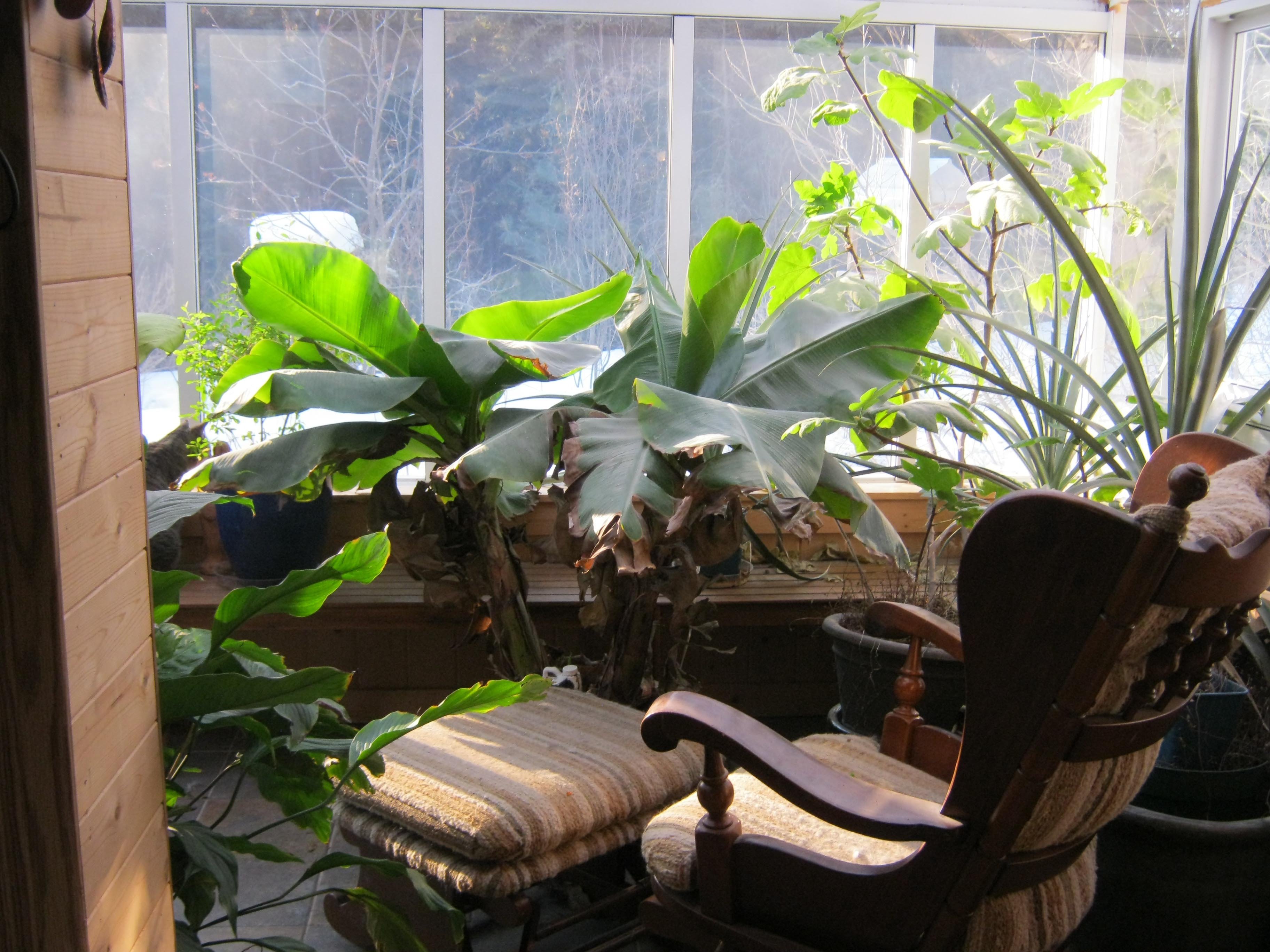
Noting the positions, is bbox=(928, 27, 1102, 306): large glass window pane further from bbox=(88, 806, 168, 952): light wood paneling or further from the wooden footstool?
bbox=(88, 806, 168, 952): light wood paneling

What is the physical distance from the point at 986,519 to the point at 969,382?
2317 millimetres

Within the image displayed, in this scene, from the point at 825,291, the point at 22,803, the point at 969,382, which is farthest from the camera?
the point at 969,382

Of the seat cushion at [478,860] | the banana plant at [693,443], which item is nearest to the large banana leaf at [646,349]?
the banana plant at [693,443]

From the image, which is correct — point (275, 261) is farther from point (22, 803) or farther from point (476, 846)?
point (22, 803)

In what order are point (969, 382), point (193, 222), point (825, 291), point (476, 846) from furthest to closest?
1. point (969, 382)
2. point (193, 222)
3. point (825, 291)
4. point (476, 846)

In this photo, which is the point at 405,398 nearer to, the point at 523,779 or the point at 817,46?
the point at 523,779

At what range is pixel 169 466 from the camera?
2812 millimetres

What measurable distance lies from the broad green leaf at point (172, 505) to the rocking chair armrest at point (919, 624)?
102cm

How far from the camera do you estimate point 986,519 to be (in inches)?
39.2

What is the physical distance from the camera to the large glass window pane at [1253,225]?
9.15 ft

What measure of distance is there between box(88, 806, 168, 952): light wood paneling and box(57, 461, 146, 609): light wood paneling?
0.29 meters

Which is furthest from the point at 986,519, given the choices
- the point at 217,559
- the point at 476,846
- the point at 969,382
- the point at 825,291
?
the point at 217,559

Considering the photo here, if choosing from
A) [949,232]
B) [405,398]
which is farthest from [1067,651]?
[949,232]

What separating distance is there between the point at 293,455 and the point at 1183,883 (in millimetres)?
1749
